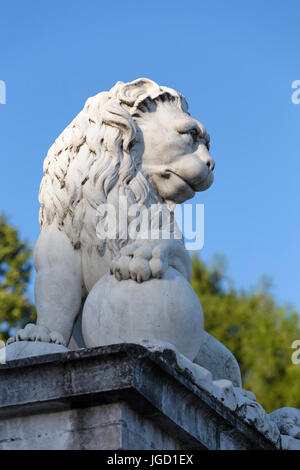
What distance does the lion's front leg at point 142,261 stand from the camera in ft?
16.9

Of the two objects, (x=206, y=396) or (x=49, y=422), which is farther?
(x=206, y=396)

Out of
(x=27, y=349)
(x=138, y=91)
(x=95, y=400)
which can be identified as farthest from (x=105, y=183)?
(x=95, y=400)

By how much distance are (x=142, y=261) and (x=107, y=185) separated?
2.42 feet

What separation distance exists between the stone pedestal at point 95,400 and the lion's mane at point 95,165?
1381 millimetres

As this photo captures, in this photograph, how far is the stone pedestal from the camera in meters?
4.23

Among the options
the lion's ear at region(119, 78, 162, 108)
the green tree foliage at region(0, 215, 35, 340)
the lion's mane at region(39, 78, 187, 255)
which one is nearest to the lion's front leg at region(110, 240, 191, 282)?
the lion's mane at region(39, 78, 187, 255)

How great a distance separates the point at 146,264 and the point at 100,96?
1496mm

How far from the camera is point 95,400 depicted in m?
4.28

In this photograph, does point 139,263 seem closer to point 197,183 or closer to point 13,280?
point 197,183

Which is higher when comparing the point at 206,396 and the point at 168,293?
the point at 168,293

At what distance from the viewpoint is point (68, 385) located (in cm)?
428

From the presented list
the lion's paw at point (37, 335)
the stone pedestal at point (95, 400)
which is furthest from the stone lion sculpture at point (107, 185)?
the stone pedestal at point (95, 400)

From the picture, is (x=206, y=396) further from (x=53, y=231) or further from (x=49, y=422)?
(x=53, y=231)

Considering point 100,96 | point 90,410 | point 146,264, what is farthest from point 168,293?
point 100,96
